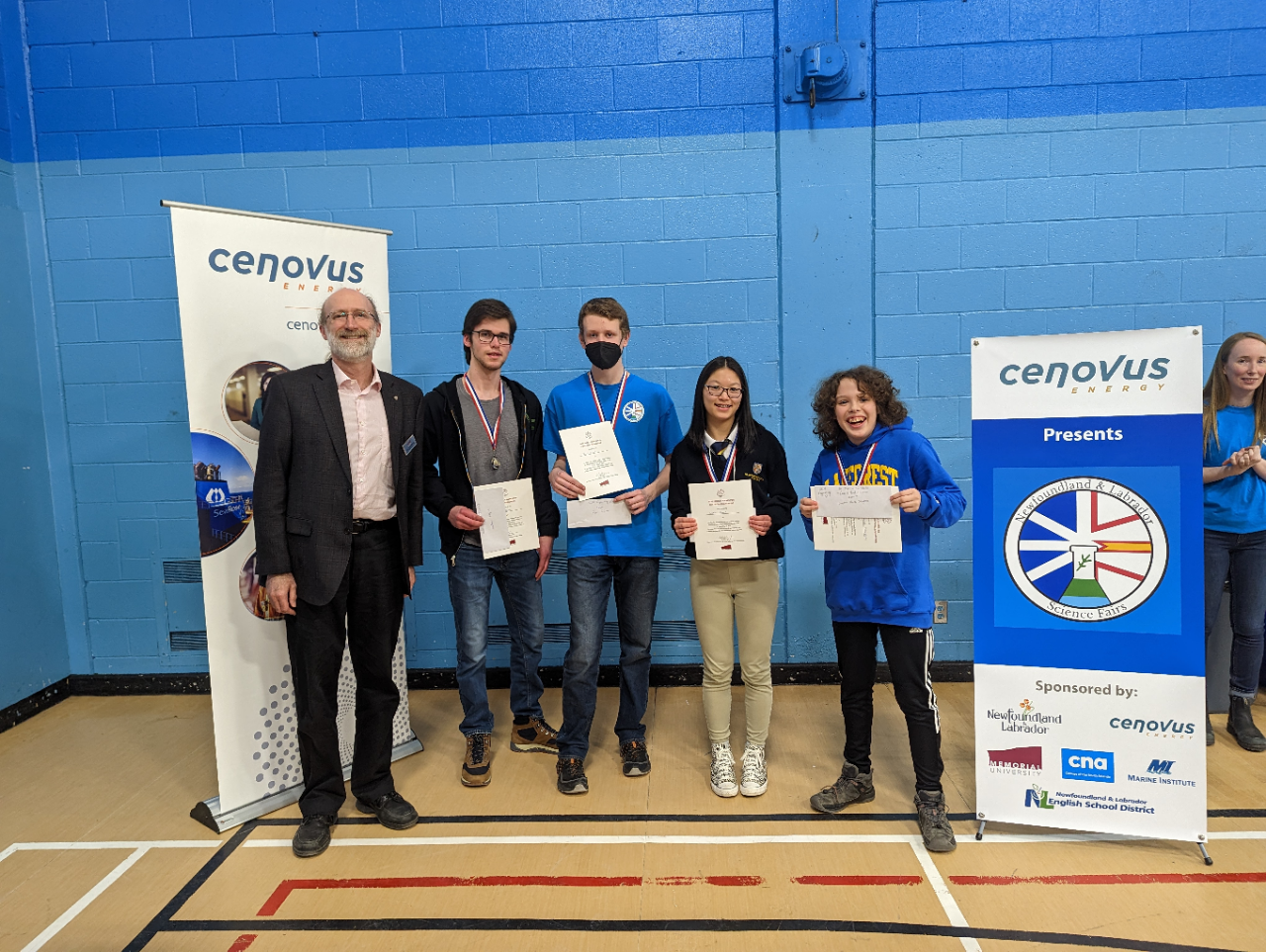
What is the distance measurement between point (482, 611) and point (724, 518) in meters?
1.07

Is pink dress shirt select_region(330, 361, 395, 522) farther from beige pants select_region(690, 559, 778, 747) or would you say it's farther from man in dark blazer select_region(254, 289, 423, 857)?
beige pants select_region(690, 559, 778, 747)

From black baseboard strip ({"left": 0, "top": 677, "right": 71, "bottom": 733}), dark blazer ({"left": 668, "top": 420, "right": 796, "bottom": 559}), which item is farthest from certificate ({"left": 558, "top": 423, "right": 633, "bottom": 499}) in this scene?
black baseboard strip ({"left": 0, "top": 677, "right": 71, "bottom": 733})

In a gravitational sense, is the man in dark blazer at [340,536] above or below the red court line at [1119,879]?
above

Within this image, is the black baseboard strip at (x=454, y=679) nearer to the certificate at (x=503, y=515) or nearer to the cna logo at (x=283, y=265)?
the certificate at (x=503, y=515)

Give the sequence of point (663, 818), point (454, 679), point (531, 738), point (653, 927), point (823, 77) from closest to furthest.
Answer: point (653, 927), point (663, 818), point (531, 738), point (823, 77), point (454, 679)

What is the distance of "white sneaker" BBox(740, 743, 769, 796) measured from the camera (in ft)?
8.93

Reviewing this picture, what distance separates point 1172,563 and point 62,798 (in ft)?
13.6

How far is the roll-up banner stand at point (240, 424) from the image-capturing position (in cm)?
261

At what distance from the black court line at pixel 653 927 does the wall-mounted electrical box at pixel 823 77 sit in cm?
352

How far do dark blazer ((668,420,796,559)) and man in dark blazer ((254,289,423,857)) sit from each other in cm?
95

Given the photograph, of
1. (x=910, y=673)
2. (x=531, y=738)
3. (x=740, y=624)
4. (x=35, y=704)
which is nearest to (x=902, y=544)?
(x=910, y=673)

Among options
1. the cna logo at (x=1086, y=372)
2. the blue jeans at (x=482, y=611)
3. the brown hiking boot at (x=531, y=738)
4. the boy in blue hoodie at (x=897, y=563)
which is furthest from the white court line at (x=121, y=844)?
the cna logo at (x=1086, y=372)

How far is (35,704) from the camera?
375cm

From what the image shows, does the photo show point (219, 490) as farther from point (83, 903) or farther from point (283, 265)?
point (83, 903)
